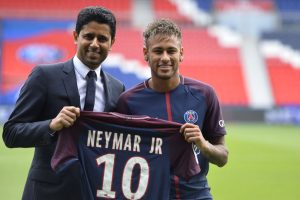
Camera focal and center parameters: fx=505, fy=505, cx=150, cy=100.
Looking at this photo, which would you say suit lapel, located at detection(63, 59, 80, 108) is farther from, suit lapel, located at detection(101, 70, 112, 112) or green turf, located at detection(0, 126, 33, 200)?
green turf, located at detection(0, 126, 33, 200)

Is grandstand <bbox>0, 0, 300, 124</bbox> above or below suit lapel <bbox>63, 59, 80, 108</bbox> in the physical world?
above

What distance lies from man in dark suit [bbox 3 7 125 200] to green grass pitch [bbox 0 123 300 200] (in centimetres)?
394

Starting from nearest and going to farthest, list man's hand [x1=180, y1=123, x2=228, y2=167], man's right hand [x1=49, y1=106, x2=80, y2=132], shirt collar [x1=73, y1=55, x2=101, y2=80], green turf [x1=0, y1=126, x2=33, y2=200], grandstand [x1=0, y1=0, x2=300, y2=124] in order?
man's right hand [x1=49, y1=106, x2=80, y2=132] → man's hand [x1=180, y1=123, x2=228, y2=167] → shirt collar [x1=73, y1=55, x2=101, y2=80] → green turf [x1=0, y1=126, x2=33, y2=200] → grandstand [x1=0, y1=0, x2=300, y2=124]

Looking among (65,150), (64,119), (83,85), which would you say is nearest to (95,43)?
(83,85)

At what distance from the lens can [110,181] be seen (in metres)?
3.01

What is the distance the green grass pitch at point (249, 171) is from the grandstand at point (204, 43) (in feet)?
23.7

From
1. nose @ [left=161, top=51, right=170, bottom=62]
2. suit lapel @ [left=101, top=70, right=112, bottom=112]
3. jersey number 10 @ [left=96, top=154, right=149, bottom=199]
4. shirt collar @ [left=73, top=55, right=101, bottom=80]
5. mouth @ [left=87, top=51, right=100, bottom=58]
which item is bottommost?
jersey number 10 @ [left=96, top=154, right=149, bottom=199]

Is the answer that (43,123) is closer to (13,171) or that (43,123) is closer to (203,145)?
(203,145)

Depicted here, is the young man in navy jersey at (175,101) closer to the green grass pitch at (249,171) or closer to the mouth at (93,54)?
the mouth at (93,54)

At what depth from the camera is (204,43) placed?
84.6ft

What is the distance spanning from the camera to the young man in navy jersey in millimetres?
3059

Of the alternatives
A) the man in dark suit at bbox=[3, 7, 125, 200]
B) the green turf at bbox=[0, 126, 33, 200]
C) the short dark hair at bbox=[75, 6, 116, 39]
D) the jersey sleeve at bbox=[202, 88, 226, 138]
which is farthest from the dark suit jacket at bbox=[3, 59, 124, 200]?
the green turf at bbox=[0, 126, 33, 200]

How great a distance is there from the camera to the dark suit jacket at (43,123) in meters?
2.91

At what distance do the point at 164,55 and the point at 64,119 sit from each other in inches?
28.5
